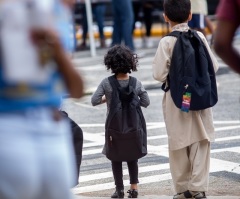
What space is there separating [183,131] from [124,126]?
1.79 feet

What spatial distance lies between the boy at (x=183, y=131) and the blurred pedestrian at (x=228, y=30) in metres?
2.49

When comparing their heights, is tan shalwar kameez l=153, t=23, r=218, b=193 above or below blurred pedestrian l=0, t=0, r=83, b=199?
below

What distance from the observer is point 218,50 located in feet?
15.9

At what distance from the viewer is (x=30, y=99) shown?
3559 mm

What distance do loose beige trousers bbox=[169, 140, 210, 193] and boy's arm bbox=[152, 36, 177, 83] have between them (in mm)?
615

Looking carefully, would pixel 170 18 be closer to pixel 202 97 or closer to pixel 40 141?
pixel 202 97

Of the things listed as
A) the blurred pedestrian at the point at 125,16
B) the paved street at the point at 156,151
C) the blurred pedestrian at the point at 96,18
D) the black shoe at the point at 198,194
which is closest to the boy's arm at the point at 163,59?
the black shoe at the point at 198,194

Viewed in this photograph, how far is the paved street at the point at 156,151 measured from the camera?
27.7ft

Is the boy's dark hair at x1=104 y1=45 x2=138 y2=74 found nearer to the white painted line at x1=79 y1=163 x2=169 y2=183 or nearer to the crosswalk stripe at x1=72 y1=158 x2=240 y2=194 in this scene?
the crosswalk stripe at x1=72 y1=158 x2=240 y2=194

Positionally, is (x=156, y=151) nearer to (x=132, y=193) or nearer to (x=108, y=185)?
(x=108, y=185)

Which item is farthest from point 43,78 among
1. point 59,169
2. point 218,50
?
point 218,50

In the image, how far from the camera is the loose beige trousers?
7.51 m

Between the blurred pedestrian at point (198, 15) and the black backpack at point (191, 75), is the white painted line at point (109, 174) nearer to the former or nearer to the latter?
the black backpack at point (191, 75)

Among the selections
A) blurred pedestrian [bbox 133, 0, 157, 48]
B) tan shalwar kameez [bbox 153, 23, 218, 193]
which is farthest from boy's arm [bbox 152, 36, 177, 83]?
blurred pedestrian [bbox 133, 0, 157, 48]
